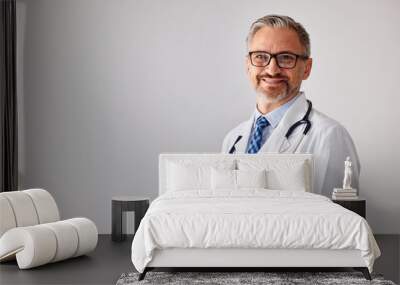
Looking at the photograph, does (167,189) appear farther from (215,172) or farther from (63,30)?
(63,30)

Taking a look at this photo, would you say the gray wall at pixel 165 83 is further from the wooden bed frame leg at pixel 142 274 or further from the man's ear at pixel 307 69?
the wooden bed frame leg at pixel 142 274

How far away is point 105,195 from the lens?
7.32m

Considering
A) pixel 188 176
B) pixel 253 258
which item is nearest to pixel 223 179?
pixel 188 176

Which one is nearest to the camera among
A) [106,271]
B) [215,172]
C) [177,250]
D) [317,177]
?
[177,250]

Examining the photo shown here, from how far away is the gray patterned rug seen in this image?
487 centimetres

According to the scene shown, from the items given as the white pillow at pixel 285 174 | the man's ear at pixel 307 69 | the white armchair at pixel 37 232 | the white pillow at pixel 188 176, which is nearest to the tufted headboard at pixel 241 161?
the white pillow at pixel 285 174

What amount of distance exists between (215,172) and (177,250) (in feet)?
5.47

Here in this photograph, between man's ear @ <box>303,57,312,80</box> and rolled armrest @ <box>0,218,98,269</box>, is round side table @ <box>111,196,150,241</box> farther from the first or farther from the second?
man's ear @ <box>303,57,312,80</box>

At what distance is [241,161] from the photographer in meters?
6.85

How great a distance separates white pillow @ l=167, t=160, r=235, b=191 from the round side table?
0.33 meters

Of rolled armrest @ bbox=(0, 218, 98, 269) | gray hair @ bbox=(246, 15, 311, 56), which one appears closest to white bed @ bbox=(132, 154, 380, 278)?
rolled armrest @ bbox=(0, 218, 98, 269)

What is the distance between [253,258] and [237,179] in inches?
62.2

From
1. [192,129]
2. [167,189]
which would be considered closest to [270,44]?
[192,129]

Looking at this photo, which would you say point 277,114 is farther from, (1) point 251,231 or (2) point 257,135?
(1) point 251,231
